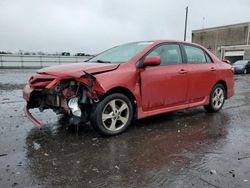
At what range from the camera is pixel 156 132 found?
16.9ft

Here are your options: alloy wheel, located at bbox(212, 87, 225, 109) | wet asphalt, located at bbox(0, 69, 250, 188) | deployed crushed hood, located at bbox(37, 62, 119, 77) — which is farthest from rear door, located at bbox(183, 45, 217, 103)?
deployed crushed hood, located at bbox(37, 62, 119, 77)

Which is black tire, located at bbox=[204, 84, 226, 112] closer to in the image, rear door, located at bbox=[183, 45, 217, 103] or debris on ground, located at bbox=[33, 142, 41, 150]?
rear door, located at bbox=[183, 45, 217, 103]

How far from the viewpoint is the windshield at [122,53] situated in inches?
211

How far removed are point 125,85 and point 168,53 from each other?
1424 mm

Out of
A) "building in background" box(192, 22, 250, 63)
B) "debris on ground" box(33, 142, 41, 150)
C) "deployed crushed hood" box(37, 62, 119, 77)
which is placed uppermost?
"building in background" box(192, 22, 250, 63)

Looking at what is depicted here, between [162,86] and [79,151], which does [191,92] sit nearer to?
[162,86]

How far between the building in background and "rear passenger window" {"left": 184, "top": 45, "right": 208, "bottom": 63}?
36254 millimetres

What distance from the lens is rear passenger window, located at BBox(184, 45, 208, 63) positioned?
6.20 metres

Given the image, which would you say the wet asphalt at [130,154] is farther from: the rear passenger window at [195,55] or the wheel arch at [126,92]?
the rear passenger window at [195,55]

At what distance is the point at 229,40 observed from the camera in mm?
46438

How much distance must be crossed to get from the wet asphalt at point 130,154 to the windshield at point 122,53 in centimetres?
131

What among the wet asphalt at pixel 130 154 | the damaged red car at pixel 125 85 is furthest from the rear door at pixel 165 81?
the wet asphalt at pixel 130 154

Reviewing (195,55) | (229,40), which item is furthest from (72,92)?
(229,40)

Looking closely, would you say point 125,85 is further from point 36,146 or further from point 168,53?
point 36,146
